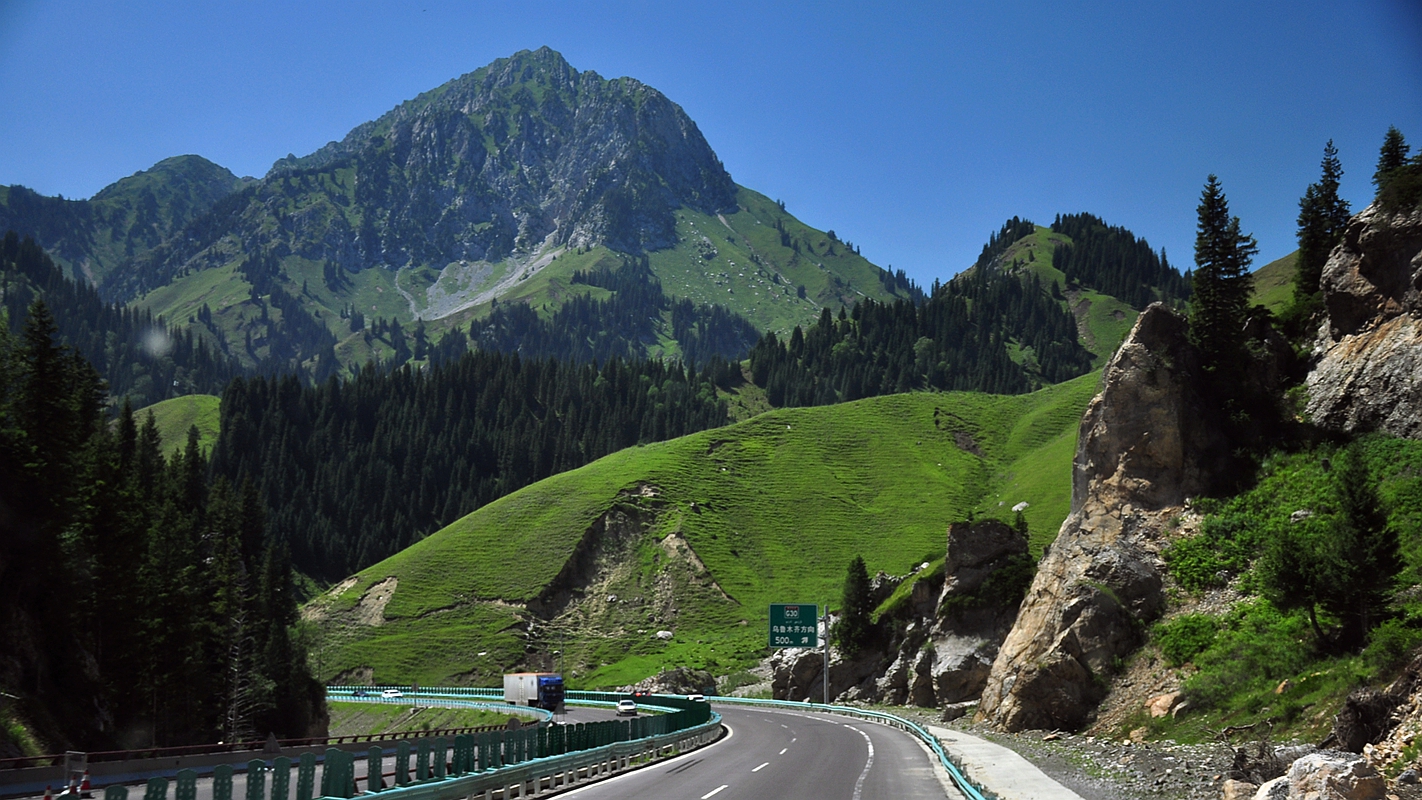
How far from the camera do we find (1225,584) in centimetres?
3866

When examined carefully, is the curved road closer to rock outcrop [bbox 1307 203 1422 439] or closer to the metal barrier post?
the metal barrier post

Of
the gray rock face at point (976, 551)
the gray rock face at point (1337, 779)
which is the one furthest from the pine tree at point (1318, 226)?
the gray rock face at point (1337, 779)

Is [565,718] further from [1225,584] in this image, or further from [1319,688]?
[1319,688]

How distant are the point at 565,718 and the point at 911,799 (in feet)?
179

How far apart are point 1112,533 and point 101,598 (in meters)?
54.8

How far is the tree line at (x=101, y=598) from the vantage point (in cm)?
4919

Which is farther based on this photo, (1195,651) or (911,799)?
(1195,651)

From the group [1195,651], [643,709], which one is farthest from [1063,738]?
[643,709]

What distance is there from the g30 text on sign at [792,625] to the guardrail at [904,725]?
5.13 m

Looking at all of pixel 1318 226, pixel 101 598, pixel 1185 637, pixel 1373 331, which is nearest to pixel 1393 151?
pixel 1318 226

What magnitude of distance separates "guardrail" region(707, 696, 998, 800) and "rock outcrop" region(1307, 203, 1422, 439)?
75.9 feet

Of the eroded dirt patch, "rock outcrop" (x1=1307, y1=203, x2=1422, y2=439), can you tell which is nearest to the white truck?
the eroded dirt patch

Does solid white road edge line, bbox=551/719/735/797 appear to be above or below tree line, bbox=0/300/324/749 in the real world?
below

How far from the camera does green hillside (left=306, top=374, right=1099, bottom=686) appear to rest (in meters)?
117
